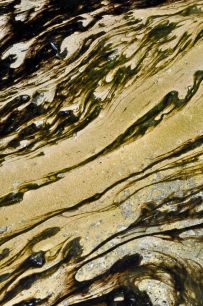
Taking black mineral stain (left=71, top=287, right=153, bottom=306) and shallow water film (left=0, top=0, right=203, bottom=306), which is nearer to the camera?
black mineral stain (left=71, top=287, right=153, bottom=306)

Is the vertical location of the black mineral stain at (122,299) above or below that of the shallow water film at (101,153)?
below

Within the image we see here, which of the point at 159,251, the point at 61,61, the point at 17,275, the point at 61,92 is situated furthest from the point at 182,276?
the point at 61,61

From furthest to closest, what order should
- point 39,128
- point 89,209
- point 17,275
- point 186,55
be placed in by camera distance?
point 186,55
point 39,128
point 89,209
point 17,275

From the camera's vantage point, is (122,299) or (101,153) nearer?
(122,299)

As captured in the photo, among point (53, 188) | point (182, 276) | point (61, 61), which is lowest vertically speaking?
A: point (182, 276)

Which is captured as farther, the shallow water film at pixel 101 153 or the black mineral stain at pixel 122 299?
the shallow water film at pixel 101 153

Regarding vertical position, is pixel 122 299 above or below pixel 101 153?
below

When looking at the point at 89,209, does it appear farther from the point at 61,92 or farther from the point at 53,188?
the point at 61,92

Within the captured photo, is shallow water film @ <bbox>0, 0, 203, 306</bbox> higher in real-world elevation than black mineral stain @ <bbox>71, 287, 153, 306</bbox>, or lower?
higher
